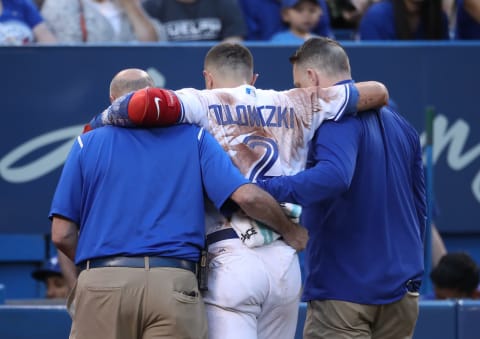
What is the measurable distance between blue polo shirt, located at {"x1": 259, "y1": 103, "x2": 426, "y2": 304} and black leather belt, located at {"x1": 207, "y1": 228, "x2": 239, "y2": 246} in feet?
1.52

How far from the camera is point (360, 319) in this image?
4.98 m

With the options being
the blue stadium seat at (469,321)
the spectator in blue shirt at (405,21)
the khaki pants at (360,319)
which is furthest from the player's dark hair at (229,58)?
the spectator in blue shirt at (405,21)

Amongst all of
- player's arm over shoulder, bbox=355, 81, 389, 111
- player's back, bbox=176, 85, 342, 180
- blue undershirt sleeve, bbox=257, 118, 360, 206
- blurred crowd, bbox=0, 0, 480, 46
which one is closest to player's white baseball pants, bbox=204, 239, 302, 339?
blue undershirt sleeve, bbox=257, 118, 360, 206

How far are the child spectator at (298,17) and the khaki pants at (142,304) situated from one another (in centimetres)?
452

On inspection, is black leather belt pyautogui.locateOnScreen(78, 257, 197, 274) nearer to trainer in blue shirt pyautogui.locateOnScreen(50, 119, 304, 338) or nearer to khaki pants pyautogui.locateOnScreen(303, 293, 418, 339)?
trainer in blue shirt pyautogui.locateOnScreen(50, 119, 304, 338)

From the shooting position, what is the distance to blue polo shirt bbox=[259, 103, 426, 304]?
16.2 ft

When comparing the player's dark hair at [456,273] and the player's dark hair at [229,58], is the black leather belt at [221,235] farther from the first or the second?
the player's dark hair at [456,273]

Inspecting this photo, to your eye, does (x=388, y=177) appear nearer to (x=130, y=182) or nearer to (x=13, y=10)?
(x=130, y=182)

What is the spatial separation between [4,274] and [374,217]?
12.7ft

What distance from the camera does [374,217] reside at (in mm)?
4973

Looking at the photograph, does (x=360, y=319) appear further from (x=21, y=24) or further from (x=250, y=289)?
(x=21, y=24)

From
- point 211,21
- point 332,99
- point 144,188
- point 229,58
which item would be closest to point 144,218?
point 144,188

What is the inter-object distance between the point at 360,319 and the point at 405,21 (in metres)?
4.22

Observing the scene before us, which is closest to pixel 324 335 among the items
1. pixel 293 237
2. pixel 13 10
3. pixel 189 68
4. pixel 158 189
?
pixel 293 237
